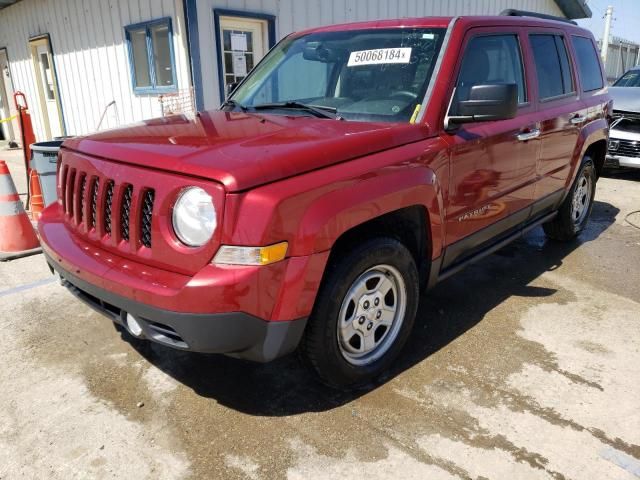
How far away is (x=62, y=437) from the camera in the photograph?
97.4 inches

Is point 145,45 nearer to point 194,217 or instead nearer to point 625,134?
point 194,217

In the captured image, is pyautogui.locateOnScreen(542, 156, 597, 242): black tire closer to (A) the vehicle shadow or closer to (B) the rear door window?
(A) the vehicle shadow

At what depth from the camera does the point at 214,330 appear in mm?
2105

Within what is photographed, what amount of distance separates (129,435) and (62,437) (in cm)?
32

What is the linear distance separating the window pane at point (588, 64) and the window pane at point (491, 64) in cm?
127

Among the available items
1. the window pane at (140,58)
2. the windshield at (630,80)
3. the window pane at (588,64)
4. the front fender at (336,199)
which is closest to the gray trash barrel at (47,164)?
the window pane at (140,58)

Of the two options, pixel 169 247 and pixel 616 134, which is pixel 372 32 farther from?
pixel 616 134

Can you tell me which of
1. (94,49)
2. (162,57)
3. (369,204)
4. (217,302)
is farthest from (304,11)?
(217,302)

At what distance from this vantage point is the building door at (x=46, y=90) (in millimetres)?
11266

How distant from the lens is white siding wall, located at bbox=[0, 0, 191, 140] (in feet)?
24.9

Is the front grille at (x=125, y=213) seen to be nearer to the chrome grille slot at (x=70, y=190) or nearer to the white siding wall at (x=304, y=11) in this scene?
the chrome grille slot at (x=70, y=190)

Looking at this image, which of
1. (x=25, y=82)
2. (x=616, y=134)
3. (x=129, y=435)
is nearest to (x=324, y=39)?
(x=129, y=435)

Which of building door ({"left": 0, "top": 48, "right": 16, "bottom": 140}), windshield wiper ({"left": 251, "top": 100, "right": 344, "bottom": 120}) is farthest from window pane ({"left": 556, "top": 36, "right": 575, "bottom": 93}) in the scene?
building door ({"left": 0, "top": 48, "right": 16, "bottom": 140})

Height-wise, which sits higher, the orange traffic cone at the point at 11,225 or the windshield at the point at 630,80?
the windshield at the point at 630,80
